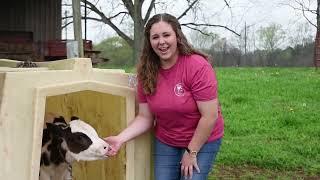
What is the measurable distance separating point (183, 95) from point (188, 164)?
0.38 meters

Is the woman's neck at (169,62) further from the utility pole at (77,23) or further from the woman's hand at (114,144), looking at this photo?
the utility pole at (77,23)

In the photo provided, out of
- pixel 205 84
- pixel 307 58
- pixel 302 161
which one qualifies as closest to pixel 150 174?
pixel 205 84

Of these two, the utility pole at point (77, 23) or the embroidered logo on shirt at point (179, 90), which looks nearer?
the embroidered logo on shirt at point (179, 90)

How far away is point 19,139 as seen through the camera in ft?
9.42

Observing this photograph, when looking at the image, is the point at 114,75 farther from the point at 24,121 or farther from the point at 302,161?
the point at 302,161

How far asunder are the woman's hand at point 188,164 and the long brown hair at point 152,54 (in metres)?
0.39

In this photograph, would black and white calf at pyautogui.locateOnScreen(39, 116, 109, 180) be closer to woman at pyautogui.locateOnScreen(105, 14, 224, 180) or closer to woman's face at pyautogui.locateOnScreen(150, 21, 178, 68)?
woman at pyautogui.locateOnScreen(105, 14, 224, 180)

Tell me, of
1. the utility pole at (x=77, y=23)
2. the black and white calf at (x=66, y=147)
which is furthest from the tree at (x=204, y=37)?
the black and white calf at (x=66, y=147)

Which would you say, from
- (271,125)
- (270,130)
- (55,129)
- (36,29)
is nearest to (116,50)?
(36,29)

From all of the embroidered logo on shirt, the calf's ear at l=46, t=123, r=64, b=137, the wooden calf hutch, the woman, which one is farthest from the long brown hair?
the calf's ear at l=46, t=123, r=64, b=137

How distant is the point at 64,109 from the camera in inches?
155

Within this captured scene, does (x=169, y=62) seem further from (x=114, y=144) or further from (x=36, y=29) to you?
(x=36, y=29)

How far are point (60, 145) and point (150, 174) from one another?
59cm

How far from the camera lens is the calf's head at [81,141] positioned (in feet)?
9.99
